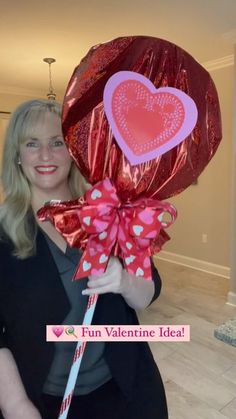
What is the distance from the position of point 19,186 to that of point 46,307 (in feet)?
1.03

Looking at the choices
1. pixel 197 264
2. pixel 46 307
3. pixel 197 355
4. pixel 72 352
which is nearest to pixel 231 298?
pixel 197 355

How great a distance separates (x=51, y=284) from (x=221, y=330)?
0.86 metres

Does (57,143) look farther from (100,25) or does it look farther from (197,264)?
(197,264)

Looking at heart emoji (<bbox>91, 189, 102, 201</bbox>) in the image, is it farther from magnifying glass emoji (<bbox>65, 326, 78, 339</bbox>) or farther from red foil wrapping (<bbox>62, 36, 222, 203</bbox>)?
magnifying glass emoji (<bbox>65, 326, 78, 339</bbox>)

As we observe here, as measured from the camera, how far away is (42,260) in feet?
2.50

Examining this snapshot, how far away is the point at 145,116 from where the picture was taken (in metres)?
0.56

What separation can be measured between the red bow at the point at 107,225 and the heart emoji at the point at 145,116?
8 centimetres

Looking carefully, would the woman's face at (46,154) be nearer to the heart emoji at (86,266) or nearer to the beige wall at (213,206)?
the heart emoji at (86,266)

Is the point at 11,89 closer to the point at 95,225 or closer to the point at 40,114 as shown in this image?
the point at 40,114

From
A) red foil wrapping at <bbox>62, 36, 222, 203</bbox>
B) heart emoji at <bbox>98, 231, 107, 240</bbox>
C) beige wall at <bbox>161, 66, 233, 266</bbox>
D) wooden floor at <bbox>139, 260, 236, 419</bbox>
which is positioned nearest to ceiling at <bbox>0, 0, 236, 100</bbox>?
beige wall at <bbox>161, 66, 233, 266</bbox>

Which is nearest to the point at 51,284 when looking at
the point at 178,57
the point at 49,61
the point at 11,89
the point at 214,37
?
the point at 178,57

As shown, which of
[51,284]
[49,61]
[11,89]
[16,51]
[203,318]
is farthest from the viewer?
[11,89]

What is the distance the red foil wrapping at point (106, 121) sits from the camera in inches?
22.1

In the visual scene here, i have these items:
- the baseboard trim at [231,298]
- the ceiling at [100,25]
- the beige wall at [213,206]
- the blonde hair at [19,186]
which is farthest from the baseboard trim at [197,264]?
the blonde hair at [19,186]
